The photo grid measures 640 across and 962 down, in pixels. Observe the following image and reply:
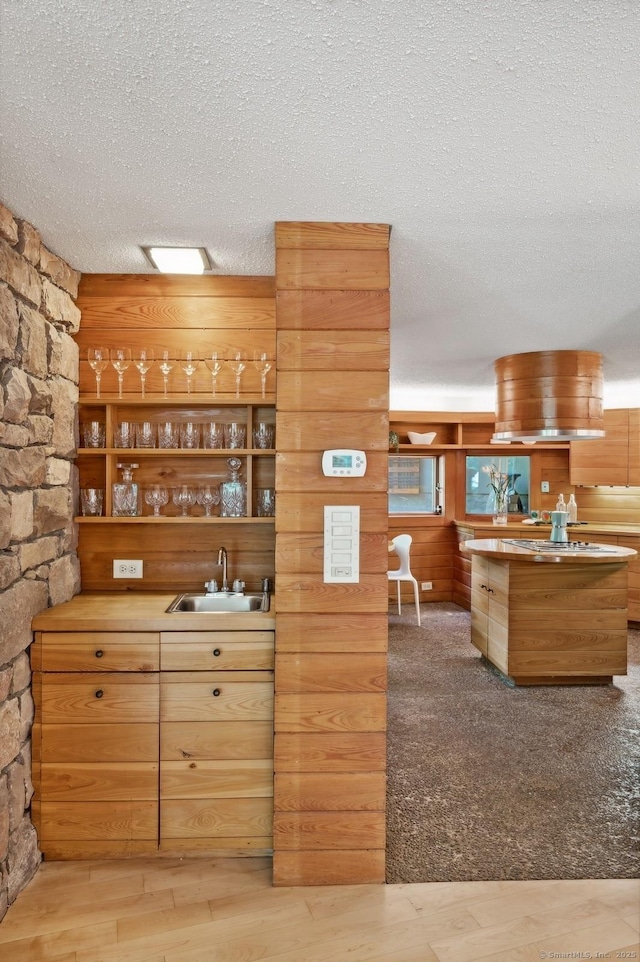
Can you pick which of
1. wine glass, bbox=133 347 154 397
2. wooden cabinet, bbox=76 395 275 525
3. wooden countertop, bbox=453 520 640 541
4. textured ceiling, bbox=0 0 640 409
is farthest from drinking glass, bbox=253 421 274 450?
wooden countertop, bbox=453 520 640 541

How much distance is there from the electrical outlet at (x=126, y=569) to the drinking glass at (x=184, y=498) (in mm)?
328

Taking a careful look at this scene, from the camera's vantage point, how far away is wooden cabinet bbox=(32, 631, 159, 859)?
2.34 metres

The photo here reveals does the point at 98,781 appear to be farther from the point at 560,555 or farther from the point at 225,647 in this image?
the point at 560,555

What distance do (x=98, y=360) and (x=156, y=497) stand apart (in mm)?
682

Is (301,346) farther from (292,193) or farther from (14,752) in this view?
(14,752)

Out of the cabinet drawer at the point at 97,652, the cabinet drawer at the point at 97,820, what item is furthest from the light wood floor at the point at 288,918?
the cabinet drawer at the point at 97,652

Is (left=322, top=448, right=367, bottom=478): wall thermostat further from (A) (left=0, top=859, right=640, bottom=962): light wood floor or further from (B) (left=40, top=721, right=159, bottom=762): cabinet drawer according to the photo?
(A) (left=0, top=859, right=640, bottom=962): light wood floor

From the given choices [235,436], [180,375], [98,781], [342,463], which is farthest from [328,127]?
[98,781]

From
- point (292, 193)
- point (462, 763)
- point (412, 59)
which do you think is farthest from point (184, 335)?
point (462, 763)

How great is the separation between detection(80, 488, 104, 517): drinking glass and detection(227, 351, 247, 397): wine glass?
0.80 metres

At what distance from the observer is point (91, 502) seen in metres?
2.83

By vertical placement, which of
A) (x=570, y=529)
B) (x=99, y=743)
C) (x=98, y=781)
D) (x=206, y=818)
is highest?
(x=570, y=529)

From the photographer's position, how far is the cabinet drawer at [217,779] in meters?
2.36

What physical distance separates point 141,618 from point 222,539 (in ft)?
2.19
